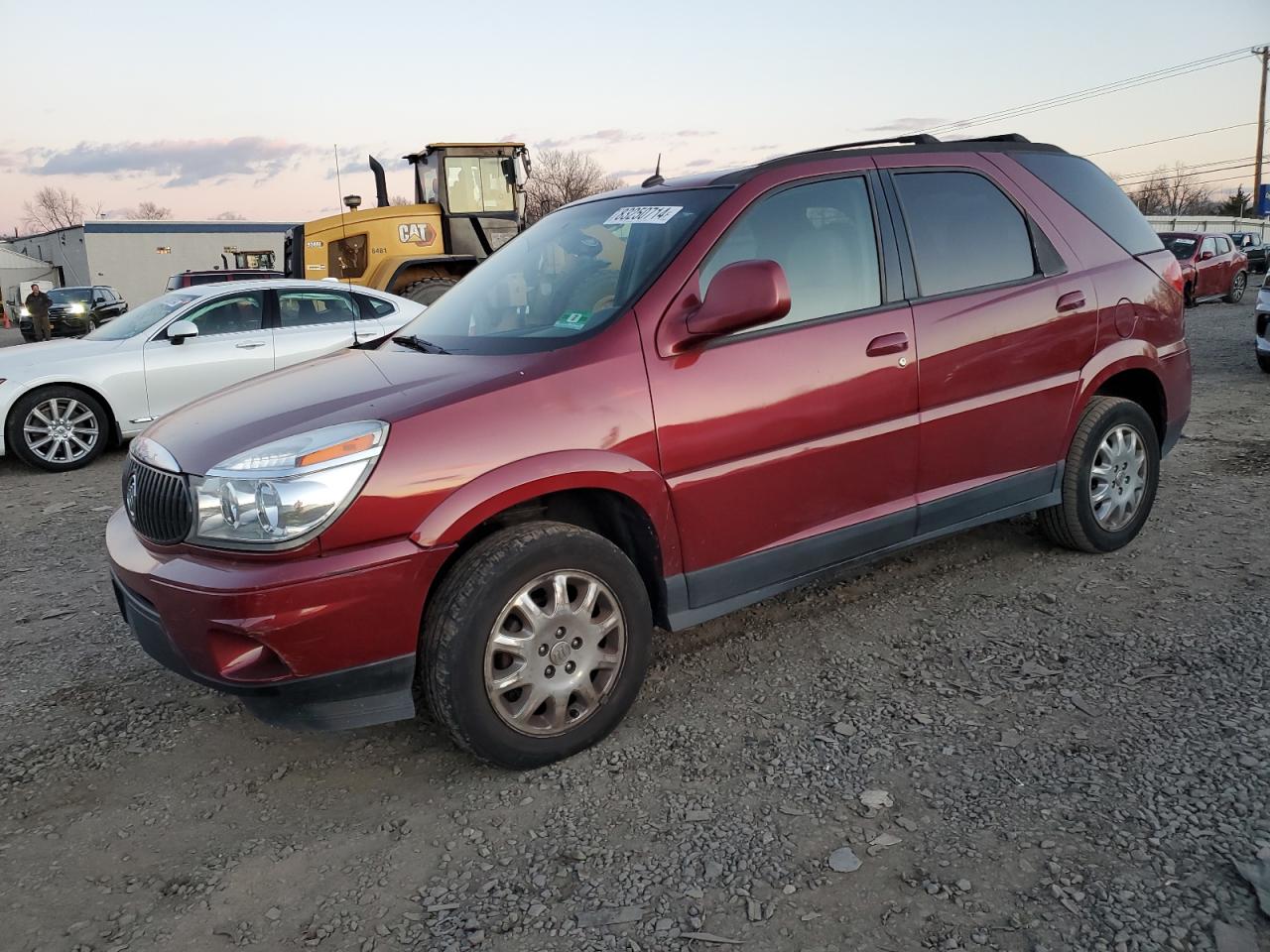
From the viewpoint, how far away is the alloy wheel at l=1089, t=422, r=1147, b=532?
4344 millimetres

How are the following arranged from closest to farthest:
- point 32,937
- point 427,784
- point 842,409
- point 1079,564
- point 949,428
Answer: point 32,937, point 427,784, point 842,409, point 949,428, point 1079,564

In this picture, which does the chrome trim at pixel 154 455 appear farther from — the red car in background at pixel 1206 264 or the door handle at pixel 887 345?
the red car in background at pixel 1206 264

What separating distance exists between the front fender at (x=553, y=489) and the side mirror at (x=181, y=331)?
620 centimetres

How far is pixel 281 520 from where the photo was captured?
2.52m

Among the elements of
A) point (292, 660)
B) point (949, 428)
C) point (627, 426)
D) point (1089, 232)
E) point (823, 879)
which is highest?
point (1089, 232)

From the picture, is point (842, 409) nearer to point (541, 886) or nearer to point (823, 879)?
point (823, 879)

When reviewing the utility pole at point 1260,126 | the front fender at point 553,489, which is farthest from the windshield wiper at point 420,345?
the utility pole at point 1260,126

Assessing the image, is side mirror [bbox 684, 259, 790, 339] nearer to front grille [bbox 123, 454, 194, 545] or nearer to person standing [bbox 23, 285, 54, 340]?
front grille [bbox 123, 454, 194, 545]

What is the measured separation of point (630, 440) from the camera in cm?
292

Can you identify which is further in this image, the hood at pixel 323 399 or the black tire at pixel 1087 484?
the black tire at pixel 1087 484

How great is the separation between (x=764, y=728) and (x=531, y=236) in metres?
2.28

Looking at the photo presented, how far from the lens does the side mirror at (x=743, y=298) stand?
9.63ft

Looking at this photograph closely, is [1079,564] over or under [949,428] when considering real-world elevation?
under

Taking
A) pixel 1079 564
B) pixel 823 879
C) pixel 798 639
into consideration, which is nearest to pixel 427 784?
pixel 823 879
